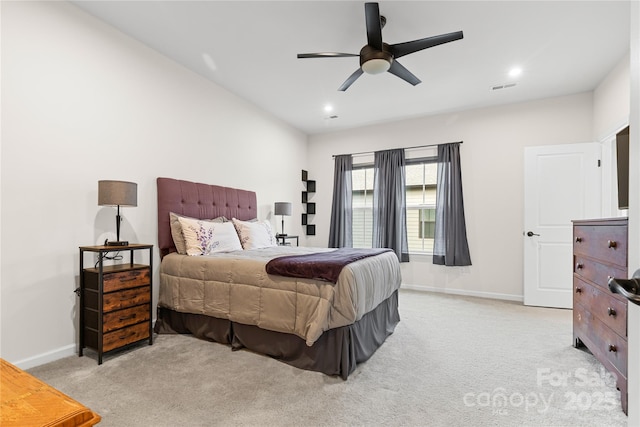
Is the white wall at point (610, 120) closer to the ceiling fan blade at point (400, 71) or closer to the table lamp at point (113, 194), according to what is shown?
the ceiling fan blade at point (400, 71)

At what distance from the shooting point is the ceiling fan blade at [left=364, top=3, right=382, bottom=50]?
7.14ft

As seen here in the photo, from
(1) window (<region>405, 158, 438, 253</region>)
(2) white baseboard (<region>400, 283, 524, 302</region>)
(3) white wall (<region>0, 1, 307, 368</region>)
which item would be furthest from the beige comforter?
(1) window (<region>405, 158, 438, 253</region>)

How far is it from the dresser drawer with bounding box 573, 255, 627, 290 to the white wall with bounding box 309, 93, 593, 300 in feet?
6.06

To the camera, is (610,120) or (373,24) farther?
(610,120)

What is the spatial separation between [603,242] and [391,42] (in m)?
2.48

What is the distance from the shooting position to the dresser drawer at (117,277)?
2385mm

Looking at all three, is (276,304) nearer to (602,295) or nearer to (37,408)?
(37,408)

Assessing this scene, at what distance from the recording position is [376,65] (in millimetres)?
2623

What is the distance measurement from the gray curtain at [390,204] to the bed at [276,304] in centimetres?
197

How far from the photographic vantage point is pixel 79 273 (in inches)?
101

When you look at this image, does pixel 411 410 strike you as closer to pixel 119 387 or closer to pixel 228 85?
pixel 119 387

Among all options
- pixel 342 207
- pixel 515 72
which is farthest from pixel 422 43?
pixel 342 207

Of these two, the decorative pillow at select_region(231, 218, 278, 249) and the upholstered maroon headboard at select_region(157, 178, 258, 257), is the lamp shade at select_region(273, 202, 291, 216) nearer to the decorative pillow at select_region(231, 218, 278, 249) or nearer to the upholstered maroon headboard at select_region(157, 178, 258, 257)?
the upholstered maroon headboard at select_region(157, 178, 258, 257)

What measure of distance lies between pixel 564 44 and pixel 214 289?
4115 millimetres
